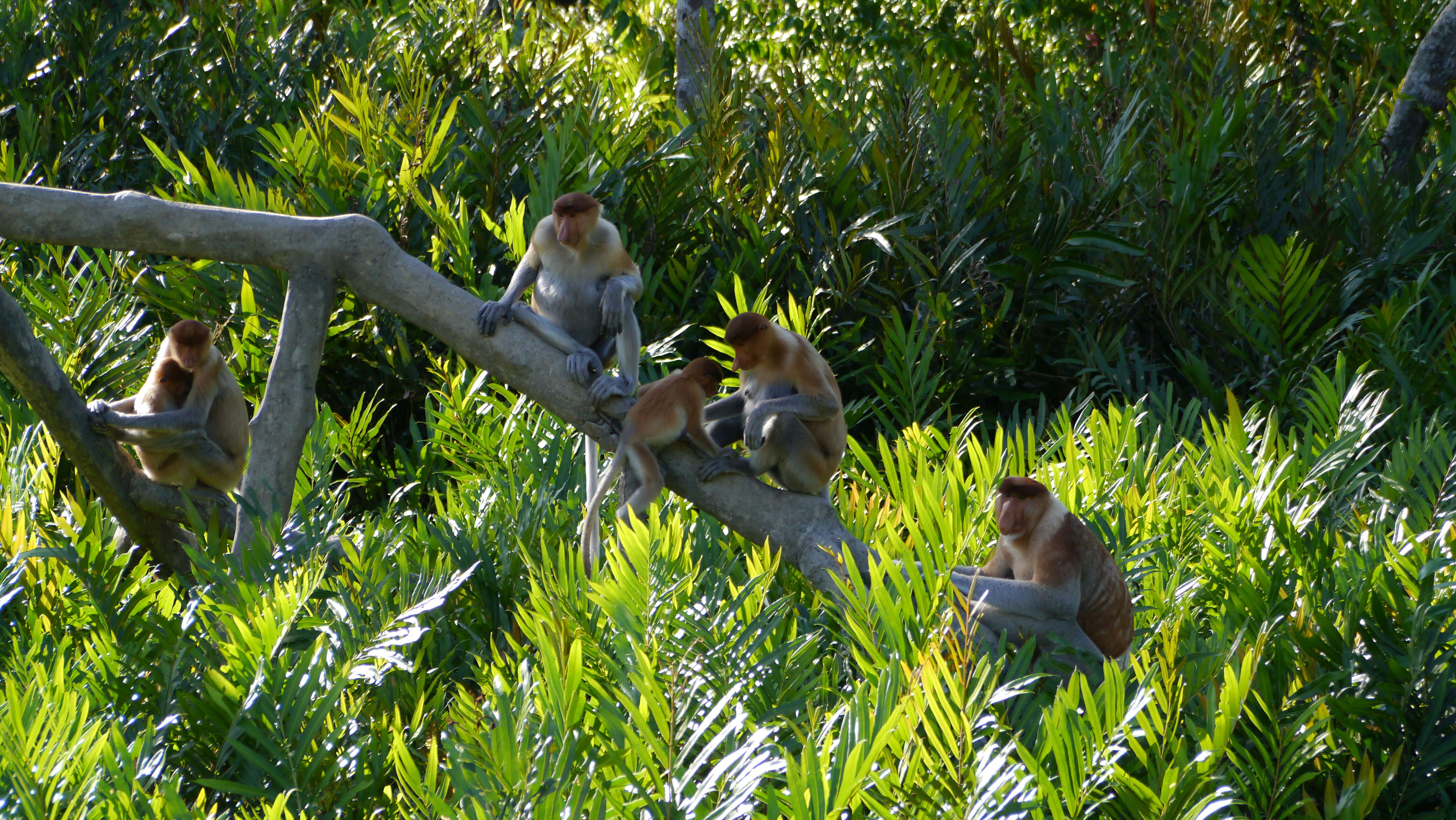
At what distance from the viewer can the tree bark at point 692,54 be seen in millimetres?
5836

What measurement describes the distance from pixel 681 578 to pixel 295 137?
11.2 feet

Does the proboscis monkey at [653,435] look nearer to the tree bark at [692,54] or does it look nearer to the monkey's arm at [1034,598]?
the monkey's arm at [1034,598]

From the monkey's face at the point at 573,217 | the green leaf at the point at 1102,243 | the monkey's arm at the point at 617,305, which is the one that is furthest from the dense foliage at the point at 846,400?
the monkey's face at the point at 573,217

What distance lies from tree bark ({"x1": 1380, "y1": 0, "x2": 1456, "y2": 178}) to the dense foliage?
0.20 metres

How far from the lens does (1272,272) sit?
14.4 feet

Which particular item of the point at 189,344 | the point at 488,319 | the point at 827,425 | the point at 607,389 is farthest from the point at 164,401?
the point at 827,425

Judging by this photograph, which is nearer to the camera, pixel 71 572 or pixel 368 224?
pixel 368 224

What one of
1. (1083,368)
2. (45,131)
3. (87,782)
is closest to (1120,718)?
(87,782)

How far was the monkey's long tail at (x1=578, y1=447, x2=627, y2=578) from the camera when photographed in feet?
7.84

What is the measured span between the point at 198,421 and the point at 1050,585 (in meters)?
1.99

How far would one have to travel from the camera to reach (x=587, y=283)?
122 inches

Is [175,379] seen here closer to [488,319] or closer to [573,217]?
[573,217]

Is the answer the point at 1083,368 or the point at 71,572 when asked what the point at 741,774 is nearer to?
the point at 71,572

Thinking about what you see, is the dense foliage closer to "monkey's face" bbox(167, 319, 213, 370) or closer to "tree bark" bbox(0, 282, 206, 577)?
"tree bark" bbox(0, 282, 206, 577)
